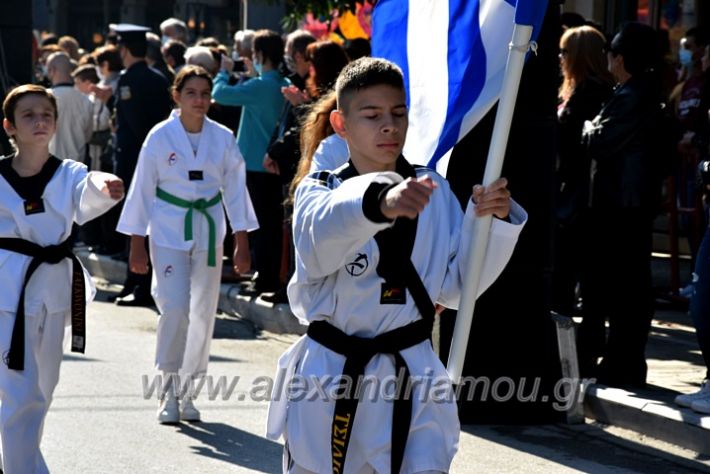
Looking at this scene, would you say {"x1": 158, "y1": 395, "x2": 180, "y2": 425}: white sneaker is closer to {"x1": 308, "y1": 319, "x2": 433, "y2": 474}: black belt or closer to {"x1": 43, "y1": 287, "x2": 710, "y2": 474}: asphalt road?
{"x1": 43, "y1": 287, "x2": 710, "y2": 474}: asphalt road

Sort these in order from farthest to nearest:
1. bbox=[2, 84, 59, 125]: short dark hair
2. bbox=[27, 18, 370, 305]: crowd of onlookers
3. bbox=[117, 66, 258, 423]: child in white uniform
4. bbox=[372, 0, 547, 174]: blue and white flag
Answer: bbox=[27, 18, 370, 305]: crowd of onlookers → bbox=[117, 66, 258, 423]: child in white uniform → bbox=[2, 84, 59, 125]: short dark hair → bbox=[372, 0, 547, 174]: blue and white flag

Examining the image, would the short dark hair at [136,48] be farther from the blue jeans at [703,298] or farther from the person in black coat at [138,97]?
the blue jeans at [703,298]

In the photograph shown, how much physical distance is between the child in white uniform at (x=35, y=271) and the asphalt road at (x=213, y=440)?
75 centimetres

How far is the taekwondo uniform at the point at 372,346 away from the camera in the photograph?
14.8 feet

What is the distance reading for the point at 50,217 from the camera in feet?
21.7

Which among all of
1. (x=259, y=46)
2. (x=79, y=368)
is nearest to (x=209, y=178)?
(x=79, y=368)

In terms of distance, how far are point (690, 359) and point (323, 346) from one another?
591cm

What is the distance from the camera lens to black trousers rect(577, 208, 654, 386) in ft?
29.2

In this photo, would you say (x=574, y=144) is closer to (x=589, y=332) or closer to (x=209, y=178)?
(x=589, y=332)

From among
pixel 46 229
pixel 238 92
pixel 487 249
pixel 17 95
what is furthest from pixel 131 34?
pixel 487 249

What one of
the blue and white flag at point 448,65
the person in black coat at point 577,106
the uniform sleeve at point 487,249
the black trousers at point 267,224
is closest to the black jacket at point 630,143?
the person in black coat at point 577,106

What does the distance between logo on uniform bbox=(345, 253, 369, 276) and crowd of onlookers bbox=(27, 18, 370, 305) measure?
16.6 ft

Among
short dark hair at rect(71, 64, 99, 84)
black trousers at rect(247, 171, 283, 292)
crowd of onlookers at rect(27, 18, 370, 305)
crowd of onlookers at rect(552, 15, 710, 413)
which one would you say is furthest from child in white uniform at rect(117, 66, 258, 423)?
short dark hair at rect(71, 64, 99, 84)

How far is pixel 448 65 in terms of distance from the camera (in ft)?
18.3
